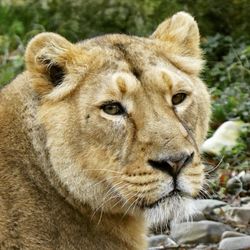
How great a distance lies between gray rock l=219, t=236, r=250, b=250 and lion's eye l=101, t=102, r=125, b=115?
2.33 m

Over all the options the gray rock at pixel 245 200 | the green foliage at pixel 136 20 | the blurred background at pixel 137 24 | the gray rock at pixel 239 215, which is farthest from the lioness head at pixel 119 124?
the green foliage at pixel 136 20

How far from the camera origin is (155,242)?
815cm

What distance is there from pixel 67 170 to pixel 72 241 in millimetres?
473

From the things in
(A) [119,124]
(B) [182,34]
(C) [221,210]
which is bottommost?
(C) [221,210]

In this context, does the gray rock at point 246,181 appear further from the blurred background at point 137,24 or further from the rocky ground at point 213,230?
the blurred background at point 137,24

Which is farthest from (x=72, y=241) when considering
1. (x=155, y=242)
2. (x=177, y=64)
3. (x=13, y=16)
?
(x=13, y=16)

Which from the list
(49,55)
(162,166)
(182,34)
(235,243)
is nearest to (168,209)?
(162,166)

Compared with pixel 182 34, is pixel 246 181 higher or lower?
lower

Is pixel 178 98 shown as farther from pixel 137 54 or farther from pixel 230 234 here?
pixel 230 234

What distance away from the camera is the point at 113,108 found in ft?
19.5

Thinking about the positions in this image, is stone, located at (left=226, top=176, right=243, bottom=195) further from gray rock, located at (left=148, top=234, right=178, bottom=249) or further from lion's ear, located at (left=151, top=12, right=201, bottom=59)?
lion's ear, located at (left=151, top=12, right=201, bottom=59)

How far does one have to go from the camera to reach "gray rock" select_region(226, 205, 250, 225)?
8.71 metres

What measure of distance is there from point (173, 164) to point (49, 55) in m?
1.23

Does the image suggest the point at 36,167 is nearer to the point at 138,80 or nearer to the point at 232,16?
the point at 138,80
